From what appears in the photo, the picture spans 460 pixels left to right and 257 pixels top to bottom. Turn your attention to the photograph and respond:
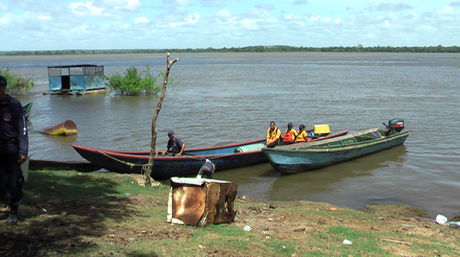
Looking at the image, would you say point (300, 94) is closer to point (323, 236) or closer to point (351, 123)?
point (351, 123)

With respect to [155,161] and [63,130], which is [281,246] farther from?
[63,130]

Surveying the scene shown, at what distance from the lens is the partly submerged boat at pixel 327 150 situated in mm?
15703

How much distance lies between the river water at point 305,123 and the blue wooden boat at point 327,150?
1.00ft

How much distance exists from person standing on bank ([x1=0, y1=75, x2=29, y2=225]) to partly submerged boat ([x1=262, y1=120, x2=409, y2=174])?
9.83m

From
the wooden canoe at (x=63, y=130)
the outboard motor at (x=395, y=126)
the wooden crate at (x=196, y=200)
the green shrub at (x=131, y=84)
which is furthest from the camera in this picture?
the green shrub at (x=131, y=84)

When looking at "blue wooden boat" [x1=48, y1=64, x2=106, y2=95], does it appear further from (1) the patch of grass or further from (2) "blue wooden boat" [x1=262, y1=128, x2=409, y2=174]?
(1) the patch of grass

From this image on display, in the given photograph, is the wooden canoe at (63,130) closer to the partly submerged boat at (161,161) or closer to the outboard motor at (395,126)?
the partly submerged boat at (161,161)

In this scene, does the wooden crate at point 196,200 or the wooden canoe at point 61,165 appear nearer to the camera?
the wooden crate at point 196,200

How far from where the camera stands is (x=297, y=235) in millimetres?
7934

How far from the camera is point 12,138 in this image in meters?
6.38

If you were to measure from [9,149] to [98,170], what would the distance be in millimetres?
8725

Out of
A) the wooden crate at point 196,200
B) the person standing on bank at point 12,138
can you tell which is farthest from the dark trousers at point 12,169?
the wooden crate at point 196,200

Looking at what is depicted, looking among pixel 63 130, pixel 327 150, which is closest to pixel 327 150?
pixel 327 150

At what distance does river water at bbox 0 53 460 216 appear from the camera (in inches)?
575
